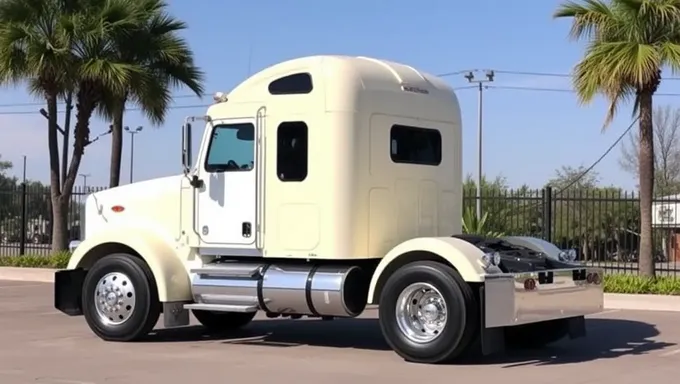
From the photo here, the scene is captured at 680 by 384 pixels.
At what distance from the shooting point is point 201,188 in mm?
11867

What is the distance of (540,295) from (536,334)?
1.53 meters

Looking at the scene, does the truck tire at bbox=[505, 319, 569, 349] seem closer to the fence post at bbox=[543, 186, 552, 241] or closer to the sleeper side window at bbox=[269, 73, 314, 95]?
the sleeper side window at bbox=[269, 73, 314, 95]

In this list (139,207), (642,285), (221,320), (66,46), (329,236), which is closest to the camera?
(329,236)

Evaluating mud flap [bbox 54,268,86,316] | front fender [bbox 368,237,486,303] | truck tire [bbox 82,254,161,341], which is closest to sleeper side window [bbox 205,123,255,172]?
truck tire [bbox 82,254,161,341]

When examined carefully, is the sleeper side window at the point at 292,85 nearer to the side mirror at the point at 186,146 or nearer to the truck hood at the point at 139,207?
the side mirror at the point at 186,146

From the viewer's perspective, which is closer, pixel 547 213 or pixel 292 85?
pixel 292 85

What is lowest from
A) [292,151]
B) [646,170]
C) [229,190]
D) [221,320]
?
[221,320]

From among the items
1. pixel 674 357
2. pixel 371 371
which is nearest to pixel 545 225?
pixel 674 357

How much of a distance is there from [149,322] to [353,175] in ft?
9.98

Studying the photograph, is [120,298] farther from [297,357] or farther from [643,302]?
[643,302]

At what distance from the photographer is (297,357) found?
1092cm

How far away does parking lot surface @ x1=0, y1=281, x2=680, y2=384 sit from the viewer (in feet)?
31.3

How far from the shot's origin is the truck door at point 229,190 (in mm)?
11516

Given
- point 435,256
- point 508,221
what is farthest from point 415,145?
point 508,221
